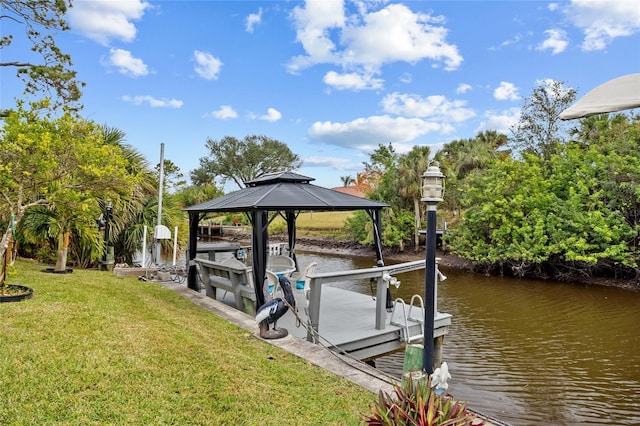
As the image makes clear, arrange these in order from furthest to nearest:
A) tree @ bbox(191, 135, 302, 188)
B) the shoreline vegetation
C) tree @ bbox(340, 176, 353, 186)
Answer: tree @ bbox(340, 176, 353, 186) < tree @ bbox(191, 135, 302, 188) < the shoreline vegetation

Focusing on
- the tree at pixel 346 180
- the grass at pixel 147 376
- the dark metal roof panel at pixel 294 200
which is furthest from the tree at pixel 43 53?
the tree at pixel 346 180

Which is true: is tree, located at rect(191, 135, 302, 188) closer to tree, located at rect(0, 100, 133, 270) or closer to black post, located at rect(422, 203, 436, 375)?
tree, located at rect(0, 100, 133, 270)

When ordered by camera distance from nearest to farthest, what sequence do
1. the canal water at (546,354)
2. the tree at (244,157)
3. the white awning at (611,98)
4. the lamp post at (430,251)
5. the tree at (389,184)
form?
1. the white awning at (611,98)
2. the lamp post at (430,251)
3. the canal water at (546,354)
4. the tree at (389,184)
5. the tree at (244,157)

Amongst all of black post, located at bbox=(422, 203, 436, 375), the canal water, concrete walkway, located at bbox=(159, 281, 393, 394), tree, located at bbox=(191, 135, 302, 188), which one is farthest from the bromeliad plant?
tree, located at bbox=(191, 135, 302, 188)

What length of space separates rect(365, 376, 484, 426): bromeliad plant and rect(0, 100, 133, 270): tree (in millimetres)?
5973

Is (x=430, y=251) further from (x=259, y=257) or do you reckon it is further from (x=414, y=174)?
(x=414, y=174)

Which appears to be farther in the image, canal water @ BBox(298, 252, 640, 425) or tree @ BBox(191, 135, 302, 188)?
tree @ BBox(191, 135, 302, 188)

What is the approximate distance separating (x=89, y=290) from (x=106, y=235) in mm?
5081

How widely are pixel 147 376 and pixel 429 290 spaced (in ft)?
8.60

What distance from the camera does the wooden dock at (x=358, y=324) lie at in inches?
205

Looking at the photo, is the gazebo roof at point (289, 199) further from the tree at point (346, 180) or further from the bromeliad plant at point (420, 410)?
the tree at point (346, 180)

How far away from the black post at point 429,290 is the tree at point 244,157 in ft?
155

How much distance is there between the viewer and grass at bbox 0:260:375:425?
2.89 meters

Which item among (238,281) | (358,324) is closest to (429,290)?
(358,324)
